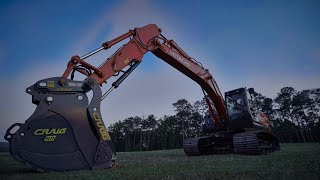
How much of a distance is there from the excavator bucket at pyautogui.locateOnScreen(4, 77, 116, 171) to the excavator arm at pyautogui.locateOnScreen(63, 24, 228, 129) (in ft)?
3.12

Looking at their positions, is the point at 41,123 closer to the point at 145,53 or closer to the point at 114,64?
the point at 114,64

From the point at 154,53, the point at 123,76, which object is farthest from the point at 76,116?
the point at 154,53

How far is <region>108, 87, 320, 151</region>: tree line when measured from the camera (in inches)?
2237

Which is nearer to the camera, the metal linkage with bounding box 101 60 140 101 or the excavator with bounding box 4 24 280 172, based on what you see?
the excavator with bounding box 4 24 280 172

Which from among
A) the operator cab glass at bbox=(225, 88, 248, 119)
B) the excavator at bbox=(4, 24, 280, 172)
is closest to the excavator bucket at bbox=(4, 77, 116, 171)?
the excavator at bbox=(4, 24, 280, 172)

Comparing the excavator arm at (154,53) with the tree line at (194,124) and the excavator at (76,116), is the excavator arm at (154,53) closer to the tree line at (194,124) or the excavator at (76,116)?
the excavator at (76,116)

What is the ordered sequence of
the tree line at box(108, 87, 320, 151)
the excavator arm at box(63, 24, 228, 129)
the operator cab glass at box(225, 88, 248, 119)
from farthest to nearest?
the tree line at box(108, 87, 320, 151) < the operator cab glass at box(225, 88, 248, 119) < the excavator arm at box(63, 24, 228, 129)

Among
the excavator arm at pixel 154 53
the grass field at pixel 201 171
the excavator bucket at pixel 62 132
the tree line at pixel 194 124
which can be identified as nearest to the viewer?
the grass field at pixel 201 171

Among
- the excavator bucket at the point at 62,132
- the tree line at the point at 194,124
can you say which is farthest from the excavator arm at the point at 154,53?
the tree line at the point at 194,124

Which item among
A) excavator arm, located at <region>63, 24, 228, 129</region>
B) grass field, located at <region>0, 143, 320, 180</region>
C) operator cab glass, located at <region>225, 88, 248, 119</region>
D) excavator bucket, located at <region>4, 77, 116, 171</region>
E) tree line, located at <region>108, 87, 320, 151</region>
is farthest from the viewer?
tree line, located at <region>108, 87, 320, 151</region>

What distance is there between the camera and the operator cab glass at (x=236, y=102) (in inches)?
442

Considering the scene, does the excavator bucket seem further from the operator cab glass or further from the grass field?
the operator cab glass

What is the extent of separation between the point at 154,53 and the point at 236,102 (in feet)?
15.6

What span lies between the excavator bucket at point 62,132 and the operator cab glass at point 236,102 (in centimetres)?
713
